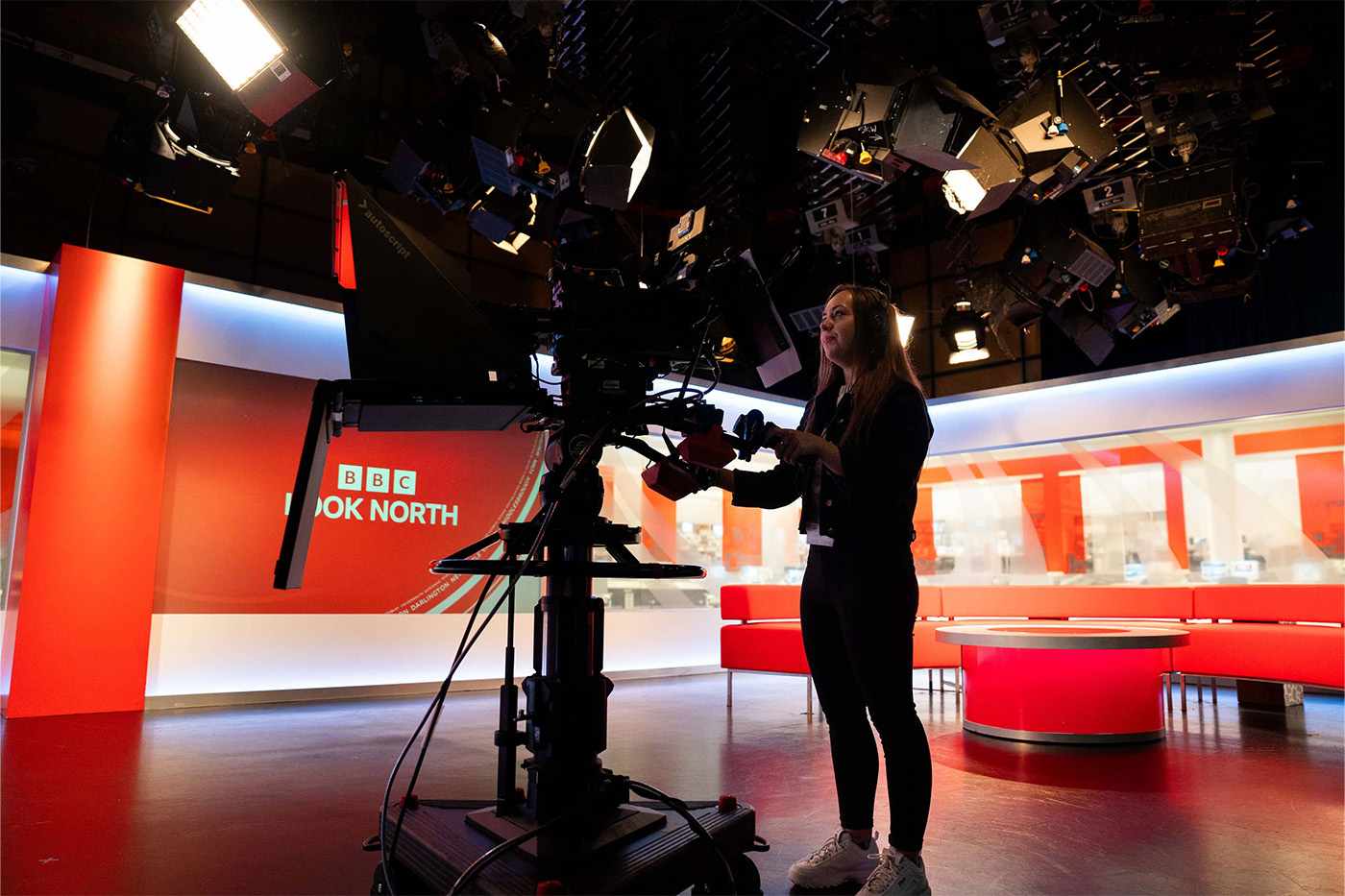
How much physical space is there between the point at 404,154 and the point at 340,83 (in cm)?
53

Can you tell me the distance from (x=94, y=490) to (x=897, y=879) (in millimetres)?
4374

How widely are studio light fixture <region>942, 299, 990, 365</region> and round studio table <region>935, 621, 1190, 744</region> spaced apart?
10.0 ft

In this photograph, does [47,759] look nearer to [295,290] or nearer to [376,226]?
[376,226]

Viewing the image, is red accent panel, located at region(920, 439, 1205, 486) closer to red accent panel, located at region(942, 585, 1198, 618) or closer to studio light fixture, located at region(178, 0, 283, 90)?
red accent panel, located at region(942, 585, 1198, 618)

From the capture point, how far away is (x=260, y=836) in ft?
6.68

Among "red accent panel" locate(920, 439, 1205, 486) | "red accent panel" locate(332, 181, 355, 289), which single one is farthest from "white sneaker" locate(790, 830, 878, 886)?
"red accent panel" locate(920, 439, 1205, 486)

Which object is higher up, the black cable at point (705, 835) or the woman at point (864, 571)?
the woman at point (864, 571)

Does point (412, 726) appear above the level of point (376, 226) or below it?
below

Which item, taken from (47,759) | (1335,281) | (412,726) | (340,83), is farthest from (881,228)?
(47,759)

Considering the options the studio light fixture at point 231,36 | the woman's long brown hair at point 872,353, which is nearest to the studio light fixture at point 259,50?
the studio light fixture at point 231,36

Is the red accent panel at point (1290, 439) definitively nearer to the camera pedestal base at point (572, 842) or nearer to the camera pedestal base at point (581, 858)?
the camera pedestal base at point (581, 858)

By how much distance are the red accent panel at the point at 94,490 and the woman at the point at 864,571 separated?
154 inches

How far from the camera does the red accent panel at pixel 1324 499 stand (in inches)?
229

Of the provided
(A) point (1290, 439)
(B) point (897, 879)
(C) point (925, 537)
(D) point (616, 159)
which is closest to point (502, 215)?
(D) point (616, 159)
